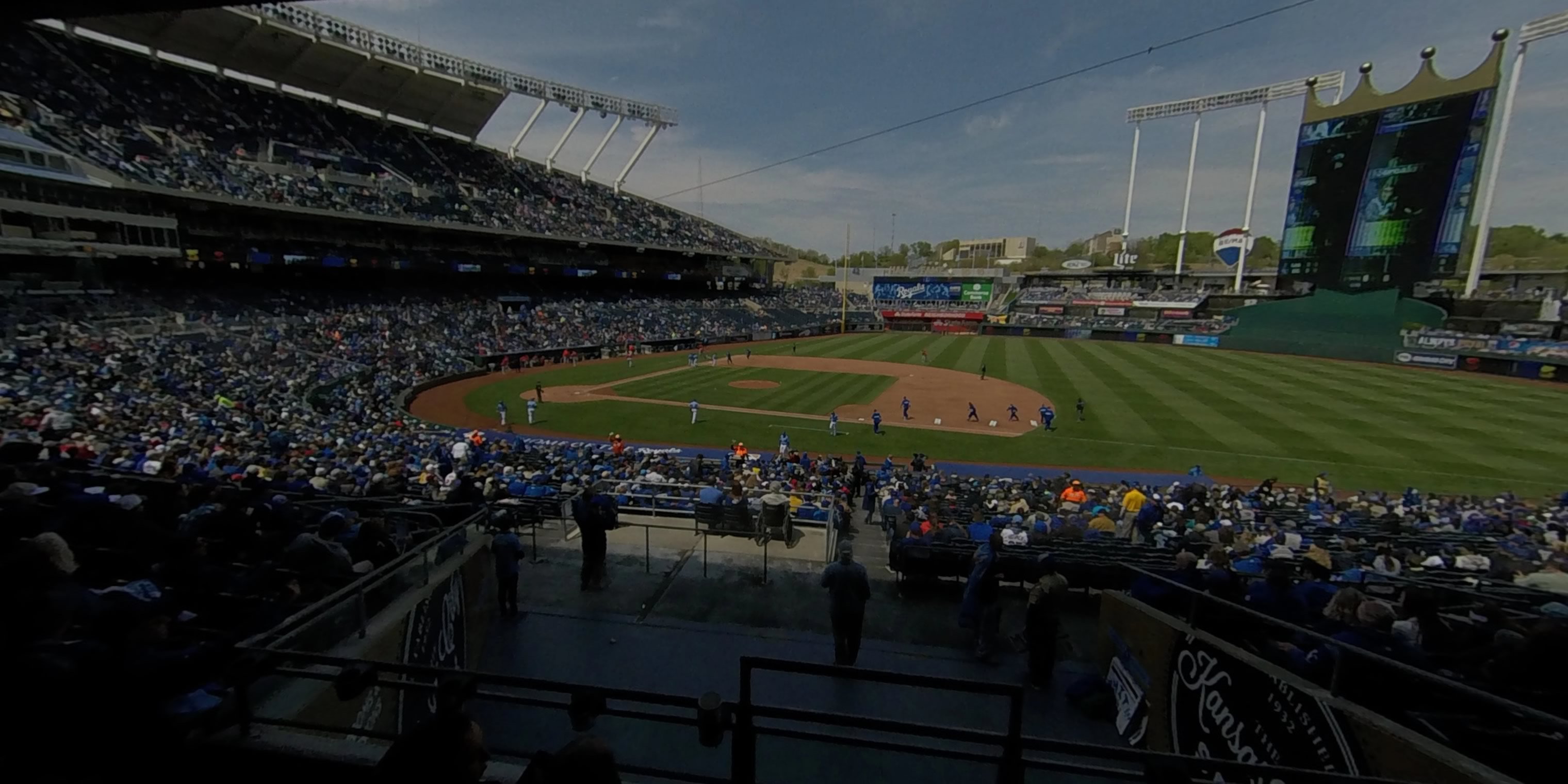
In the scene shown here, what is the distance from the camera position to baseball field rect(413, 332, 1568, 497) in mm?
22969

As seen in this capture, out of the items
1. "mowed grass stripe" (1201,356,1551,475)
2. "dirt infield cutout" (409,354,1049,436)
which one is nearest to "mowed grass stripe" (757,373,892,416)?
"dirt infield cutout" (409,354,1049,436)

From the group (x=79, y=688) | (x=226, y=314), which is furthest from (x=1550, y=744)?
(x=226, y=314)

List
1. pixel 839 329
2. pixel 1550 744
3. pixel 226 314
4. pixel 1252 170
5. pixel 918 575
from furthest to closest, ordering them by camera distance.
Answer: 1. pixel 839 329
2. pixel 1252 170
3. pixel 226 314
4. pixel 918 575
5. pixel 1550 744

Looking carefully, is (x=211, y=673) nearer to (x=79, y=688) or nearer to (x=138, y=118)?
(x=79, y=688)

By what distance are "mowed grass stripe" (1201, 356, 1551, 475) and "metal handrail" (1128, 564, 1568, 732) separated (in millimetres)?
25538

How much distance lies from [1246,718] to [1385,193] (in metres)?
62.5

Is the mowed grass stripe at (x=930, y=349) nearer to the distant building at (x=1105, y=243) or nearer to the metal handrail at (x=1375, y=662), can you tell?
the metal handrail at (x=1375, y=662)

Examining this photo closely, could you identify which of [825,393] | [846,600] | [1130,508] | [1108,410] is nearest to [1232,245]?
[1108,410]

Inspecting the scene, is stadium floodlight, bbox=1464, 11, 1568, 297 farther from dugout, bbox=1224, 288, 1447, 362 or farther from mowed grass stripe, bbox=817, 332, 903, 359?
mowed grass stripe, bbox=817, 332, 903, 359

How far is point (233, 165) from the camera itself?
3744 cm

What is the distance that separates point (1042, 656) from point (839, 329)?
71798mm

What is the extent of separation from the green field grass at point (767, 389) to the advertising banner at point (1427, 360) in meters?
39.8

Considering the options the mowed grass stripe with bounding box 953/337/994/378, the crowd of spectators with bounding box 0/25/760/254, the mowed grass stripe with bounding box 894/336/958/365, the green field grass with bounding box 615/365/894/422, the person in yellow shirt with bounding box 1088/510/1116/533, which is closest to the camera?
the person in yellow shirt with bounding box 1088/510/1116/533

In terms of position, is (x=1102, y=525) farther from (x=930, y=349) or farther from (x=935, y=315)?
(x=935, y=315)
